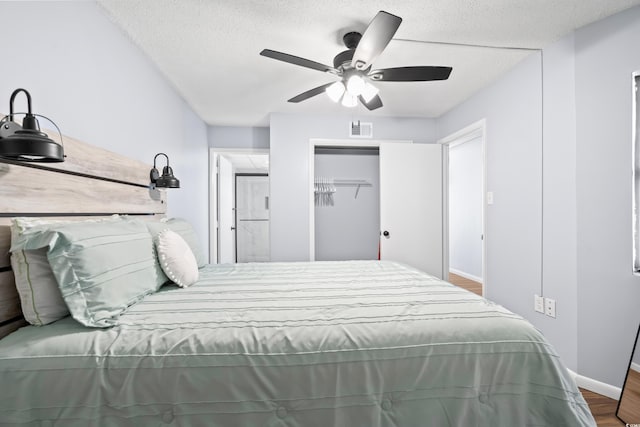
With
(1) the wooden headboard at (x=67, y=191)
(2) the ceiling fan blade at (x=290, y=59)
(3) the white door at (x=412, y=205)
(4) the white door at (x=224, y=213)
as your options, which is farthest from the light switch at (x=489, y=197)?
(4) the white door at (x=224, y=213)

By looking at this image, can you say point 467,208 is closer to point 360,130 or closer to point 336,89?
point 360,130

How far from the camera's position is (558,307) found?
2.06 m

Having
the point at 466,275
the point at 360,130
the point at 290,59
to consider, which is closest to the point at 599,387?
the point at 290,59

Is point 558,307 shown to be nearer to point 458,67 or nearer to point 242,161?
point 458,67

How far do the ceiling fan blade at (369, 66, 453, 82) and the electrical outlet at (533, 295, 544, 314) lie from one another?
1.82m

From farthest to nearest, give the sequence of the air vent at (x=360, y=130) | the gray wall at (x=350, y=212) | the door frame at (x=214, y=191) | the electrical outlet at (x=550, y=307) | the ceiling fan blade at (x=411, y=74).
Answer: the gray wall at (x=350, y=212)
the door frame at (x=214, y=191)
the air vent at (x=360, y=130)
the electrical outlet at (x=550, y=307)
the ceiling fan blade at (x=411, y=74)

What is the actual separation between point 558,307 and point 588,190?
0.86 m

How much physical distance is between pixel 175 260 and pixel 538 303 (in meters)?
2.62

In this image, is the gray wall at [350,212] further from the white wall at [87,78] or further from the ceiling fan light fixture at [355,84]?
the ceiling fan light fixture at [355,84]

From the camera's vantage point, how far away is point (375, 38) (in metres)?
1.49

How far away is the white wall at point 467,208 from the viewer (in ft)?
15.9

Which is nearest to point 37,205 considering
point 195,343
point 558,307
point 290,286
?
point 195,343

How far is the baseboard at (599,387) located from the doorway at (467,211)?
2.73 meters

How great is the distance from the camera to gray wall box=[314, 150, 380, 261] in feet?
14.8
